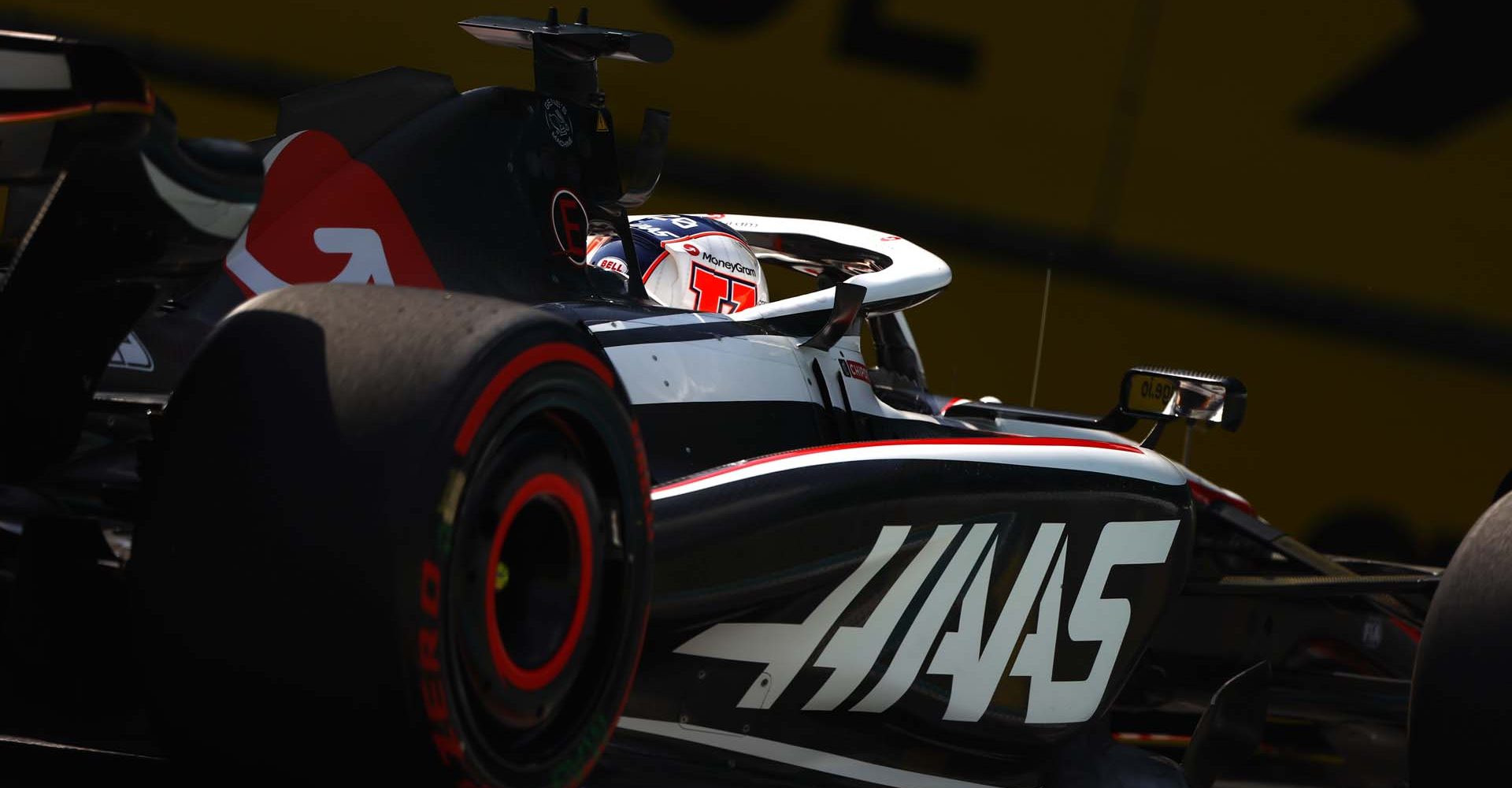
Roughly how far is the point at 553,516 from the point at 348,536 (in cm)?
30

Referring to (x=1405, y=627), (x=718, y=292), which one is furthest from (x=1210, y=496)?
(x=718, y=292)

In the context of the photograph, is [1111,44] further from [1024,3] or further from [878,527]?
[878,527]

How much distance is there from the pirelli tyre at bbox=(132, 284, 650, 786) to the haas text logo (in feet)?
2.64

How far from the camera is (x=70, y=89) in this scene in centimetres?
149

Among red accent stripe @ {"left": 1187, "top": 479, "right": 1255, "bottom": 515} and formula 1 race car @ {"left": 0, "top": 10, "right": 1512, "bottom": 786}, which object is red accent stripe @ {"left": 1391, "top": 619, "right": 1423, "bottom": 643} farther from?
red accent stripe @ {"left": 1187, "top": 479, "right": 1255, "bottom": 515}

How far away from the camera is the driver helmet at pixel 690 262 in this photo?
3494mm

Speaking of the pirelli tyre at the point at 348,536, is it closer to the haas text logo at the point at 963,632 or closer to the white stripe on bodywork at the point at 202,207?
the white stripe on bodywork at the point at 202,207

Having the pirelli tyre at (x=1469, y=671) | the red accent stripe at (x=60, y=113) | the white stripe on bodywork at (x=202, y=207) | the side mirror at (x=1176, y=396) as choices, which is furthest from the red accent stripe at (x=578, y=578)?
the side mirror at (x=1176, y=396)

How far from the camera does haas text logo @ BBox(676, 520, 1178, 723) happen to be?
247 cm

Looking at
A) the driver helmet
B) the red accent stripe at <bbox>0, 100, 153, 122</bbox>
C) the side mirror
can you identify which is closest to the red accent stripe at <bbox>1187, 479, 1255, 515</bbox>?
the side mirror

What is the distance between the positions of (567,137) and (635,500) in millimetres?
1433

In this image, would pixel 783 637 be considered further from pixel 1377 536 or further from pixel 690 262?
pixel 1377 536

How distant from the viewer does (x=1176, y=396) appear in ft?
12.3

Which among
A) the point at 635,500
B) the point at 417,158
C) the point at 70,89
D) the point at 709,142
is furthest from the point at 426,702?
the point at 709,142
